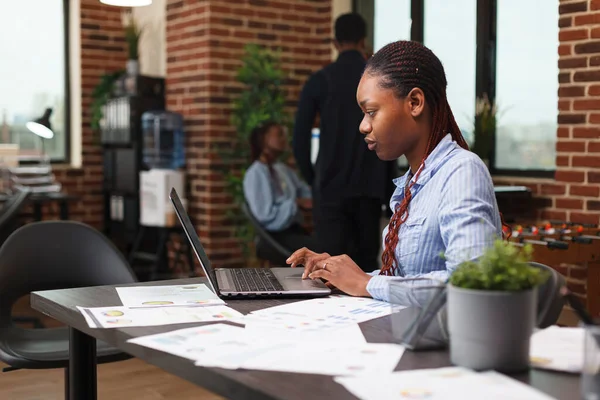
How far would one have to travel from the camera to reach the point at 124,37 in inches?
254

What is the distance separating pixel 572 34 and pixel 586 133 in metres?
0.52

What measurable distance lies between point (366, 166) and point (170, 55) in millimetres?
2471

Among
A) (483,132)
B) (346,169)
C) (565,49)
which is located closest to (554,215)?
(483,132)

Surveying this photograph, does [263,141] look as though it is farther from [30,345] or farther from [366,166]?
[30,345]

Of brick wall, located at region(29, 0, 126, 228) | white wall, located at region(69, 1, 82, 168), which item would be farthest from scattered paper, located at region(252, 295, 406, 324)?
white wall, located at region(69, 1, 82, 168)

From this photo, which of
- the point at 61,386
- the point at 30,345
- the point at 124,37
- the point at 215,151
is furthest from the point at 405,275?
the point at 124,37

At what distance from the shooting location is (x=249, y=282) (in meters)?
1.81

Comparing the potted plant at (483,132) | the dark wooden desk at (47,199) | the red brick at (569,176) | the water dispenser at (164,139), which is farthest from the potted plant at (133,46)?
the red brick at (569,176)

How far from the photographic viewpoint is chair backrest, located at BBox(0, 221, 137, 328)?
2516 mm

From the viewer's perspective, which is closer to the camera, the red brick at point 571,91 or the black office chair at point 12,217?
the red brick at point 571,91

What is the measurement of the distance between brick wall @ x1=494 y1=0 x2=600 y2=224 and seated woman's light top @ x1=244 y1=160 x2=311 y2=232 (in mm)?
1449

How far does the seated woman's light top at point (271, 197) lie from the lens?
4324 mm

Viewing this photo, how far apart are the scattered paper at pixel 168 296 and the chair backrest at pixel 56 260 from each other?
73 centimetres

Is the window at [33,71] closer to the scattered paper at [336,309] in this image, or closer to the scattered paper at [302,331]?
the scattered paper at [336,309]
